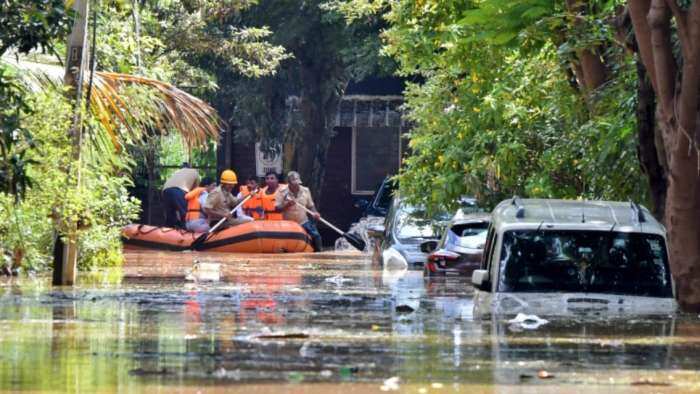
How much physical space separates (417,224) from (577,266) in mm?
14018

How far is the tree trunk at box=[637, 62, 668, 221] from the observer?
64.2 ft

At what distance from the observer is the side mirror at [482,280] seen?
15641mm

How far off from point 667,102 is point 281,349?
6710 millimetres

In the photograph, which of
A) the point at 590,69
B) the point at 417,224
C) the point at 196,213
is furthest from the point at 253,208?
the point at 590,69

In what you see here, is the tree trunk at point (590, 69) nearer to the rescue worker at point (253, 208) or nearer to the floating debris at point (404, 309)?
the floating debris at point (404, 309)

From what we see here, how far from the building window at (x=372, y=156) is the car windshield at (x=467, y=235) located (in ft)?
81.9

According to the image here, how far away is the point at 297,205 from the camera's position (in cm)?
4062

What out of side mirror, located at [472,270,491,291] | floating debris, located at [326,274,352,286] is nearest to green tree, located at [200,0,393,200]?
floating debris, located at [326,274,352,286]

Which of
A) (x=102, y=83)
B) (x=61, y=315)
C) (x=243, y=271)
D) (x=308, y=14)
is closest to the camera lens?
(x=61, y=315)

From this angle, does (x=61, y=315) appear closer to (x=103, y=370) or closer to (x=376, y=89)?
(x=103, y=370)

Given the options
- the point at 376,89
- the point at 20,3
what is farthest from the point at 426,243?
the point at 376,89

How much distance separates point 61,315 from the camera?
1792 cm

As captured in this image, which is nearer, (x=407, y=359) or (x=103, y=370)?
(x=103, y=370)

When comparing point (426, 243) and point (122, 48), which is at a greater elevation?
point (122, 48)
